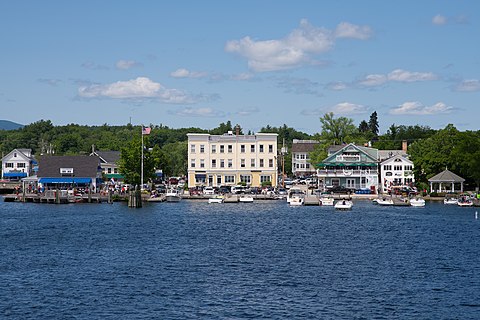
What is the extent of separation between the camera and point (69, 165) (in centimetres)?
11862

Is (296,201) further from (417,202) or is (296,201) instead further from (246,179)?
(246,179)

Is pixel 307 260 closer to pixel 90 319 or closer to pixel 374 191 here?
pixel 90 319

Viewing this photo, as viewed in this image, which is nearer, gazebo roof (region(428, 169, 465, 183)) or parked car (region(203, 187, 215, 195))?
gazebo roof (region(428, 169, 465, 183))

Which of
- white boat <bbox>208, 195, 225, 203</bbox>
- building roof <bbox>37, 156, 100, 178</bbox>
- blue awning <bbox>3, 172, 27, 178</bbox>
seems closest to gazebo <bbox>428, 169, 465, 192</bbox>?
white boat <bbox>208, 195, 225, 203</bbox>

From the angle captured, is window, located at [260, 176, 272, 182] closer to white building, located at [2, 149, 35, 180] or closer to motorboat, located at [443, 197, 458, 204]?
motorboat, located at [443, 197, 458, 204]

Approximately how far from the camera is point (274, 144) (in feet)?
400

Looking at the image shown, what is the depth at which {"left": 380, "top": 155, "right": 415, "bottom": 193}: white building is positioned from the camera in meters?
124

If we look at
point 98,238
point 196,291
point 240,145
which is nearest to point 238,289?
point 196,291

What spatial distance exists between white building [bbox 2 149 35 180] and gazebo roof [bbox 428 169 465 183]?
8567cm

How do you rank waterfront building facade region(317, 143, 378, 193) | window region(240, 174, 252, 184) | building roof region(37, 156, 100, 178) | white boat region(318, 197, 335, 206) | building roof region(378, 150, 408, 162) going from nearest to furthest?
white boat region(318, 197, 335, 206)
building roof region(37, 156, 100, 178)
waterfront building facade region(317, 143, 378, 193)
window region(240, 174, 252, 184)
building roof region(378, 150, 408, 162)

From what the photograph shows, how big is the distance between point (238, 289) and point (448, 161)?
7854 cm

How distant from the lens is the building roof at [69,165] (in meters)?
118

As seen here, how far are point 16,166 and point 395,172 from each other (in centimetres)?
7949

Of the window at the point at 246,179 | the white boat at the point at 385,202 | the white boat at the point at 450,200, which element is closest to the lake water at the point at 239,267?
the white boat at the point at 385,202
